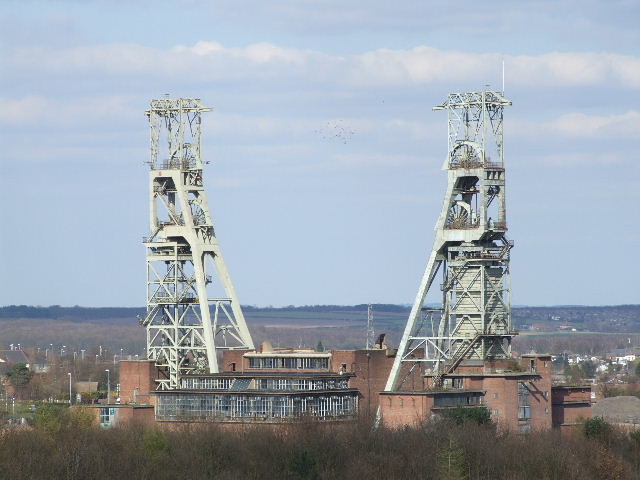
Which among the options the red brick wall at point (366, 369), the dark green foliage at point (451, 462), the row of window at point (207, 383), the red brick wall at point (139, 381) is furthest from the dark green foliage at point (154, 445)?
the red brick wall at point (139, 381)

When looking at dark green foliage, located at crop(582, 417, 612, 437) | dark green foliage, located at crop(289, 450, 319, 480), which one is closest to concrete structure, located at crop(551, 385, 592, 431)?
dark green foliage, located at crop(582, 417, 612, 437)

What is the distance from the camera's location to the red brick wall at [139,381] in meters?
141

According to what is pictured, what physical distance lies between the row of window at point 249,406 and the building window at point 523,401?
35.5 ft

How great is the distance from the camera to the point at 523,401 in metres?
132

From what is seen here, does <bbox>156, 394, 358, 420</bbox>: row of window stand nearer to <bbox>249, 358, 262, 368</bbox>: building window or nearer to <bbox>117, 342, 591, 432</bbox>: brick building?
<bbox>117, 342, 591, 432</bbox>: brick building

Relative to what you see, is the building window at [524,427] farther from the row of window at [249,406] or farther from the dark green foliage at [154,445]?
the dark green foliage at [154,445]

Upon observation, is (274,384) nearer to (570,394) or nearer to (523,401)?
(523,401)

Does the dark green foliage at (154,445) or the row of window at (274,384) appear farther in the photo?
the row of window at (274,384)

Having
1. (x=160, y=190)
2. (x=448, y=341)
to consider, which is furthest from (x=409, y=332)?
(x=160, y=190)

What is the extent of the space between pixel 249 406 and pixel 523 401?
59.6ft

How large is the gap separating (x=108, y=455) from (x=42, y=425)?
20108mm

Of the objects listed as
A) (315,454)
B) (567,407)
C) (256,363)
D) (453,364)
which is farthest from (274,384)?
(567,407)

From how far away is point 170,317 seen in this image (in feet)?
463

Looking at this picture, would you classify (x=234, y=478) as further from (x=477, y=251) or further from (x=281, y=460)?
(x=477, y=251)
